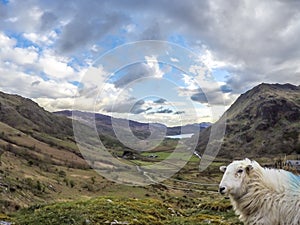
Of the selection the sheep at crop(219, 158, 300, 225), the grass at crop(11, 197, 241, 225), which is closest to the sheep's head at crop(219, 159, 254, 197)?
the sheep at crop(219, 158, 300, 225)

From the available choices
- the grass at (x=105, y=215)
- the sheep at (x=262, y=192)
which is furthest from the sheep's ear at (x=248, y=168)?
the grass at (x=105, y=215)

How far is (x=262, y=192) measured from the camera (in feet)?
38.4

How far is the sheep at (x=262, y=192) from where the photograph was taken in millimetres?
10812

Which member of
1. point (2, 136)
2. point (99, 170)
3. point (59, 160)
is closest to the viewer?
point (99, 170)

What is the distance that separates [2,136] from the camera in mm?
195125

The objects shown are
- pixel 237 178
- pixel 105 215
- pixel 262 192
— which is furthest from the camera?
pixel 105 215

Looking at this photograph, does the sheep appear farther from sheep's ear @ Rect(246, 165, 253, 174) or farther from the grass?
the grass

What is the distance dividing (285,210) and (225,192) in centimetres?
198

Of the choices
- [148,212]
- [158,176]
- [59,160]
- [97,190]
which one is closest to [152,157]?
[158,176]

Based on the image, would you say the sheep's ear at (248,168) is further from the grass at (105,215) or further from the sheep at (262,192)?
the grass at (105,215)

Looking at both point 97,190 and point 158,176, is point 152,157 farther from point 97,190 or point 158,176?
point 97,190

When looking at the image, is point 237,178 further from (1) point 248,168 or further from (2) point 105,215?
(2) point 105,215

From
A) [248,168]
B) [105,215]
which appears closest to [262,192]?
[248,168]

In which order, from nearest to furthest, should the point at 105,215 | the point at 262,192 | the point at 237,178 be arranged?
the point at 262,192 < the point at 237,178 < the point at 105,215
